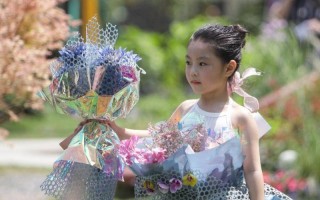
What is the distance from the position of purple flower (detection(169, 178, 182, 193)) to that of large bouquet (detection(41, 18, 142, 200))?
0.32m

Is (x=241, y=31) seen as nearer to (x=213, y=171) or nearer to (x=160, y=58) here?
(x=213, y=171)

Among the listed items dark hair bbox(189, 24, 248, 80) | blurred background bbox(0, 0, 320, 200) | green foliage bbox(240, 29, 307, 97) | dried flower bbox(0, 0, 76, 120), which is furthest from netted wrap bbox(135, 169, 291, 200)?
green foliage bbox(240, 29, 307, 97)

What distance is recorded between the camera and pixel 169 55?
15750mm

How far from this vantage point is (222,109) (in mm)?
4281

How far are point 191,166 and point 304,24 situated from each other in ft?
20.1

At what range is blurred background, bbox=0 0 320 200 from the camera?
5.65 metres

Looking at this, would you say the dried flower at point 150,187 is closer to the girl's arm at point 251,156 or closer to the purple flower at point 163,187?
the purple flower at point 163,187

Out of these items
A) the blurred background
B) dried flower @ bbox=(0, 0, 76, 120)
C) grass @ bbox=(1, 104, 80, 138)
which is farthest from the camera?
grass @ bbox=(1, 104, 80, 138)

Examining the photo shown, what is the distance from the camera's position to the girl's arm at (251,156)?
161 inches

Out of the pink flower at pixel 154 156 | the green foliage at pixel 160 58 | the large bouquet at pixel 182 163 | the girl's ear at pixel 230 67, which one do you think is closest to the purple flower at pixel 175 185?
the large bouquet at pixel 182 163

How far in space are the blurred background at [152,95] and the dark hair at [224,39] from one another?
939mm

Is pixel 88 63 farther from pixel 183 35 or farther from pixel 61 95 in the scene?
pixel 183 35

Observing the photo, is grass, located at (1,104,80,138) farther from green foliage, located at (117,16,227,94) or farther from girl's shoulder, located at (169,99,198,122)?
girl's shoulder, located at (169,99,198,122)

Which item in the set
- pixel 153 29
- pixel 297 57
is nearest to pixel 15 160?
pixel 297 57
